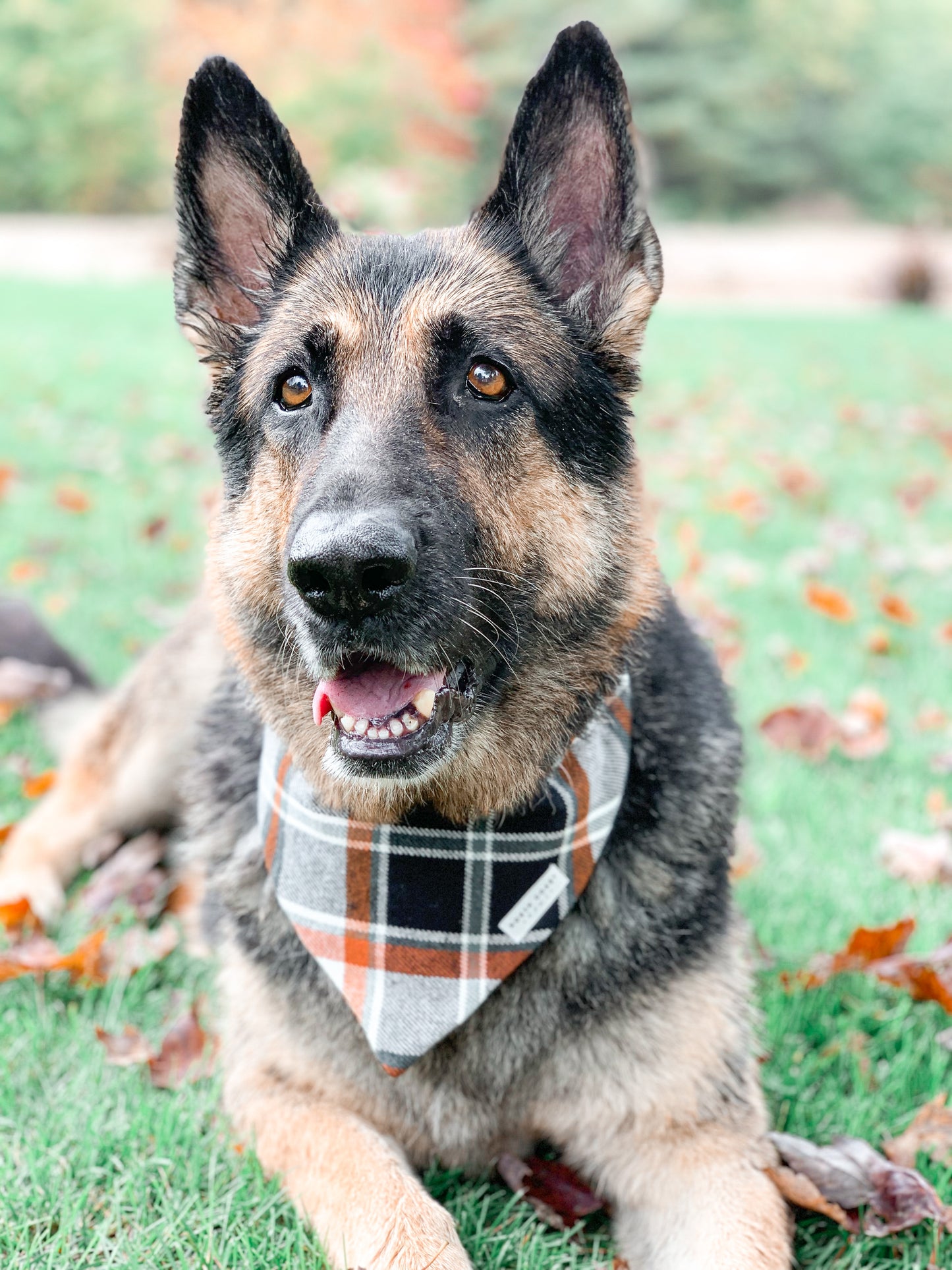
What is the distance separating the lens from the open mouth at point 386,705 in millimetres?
2520

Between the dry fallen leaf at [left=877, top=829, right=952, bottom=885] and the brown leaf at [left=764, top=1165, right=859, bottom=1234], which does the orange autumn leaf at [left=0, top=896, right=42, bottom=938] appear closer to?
the brown leaf at [left=764, top=1165, right=859, bottom=1234]

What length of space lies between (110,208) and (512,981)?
1572 inches

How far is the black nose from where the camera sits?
2270 mm

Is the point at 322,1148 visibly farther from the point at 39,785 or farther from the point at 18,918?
the point at 39,785

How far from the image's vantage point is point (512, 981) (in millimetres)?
2787

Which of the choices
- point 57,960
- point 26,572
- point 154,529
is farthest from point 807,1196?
point 154,529

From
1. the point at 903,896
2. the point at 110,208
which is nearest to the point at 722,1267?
the point at 903,896

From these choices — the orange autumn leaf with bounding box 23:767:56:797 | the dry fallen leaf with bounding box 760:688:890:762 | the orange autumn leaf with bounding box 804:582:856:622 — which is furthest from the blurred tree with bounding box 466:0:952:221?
the orange autumn leaf with bounding box 23:767:56:797

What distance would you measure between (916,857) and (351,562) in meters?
2.55

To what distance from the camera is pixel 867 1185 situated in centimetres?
258

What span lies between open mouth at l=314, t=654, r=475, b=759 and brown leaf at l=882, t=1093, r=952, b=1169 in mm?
1441

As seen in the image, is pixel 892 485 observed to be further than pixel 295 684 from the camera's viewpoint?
Yes

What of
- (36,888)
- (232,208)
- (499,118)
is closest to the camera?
(232,208)

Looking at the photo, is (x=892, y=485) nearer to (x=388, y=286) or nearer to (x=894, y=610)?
(x=894, y=610)
